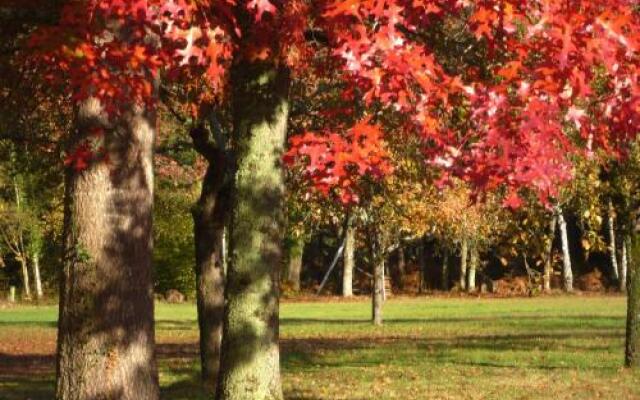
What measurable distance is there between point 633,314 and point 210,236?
7895mm

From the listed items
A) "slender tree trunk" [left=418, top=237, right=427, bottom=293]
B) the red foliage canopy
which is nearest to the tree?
the red foliage canopy

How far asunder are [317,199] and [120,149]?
9.65 m

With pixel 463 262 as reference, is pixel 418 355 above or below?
below

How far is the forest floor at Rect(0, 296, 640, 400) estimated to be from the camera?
17188 mm

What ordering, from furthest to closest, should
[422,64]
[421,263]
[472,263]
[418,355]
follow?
[421,263] < [472,263] < [418,355] < [422,64]

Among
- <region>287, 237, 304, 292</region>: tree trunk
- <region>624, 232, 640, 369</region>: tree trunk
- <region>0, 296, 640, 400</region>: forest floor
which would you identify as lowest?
<region>0, 296, 640, 400</region>: forest floor

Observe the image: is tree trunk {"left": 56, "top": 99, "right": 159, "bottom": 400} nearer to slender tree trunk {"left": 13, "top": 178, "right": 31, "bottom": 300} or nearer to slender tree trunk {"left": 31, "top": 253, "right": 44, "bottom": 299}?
slender tree trunk {"left": 13, "top": 178, "right": 31, "bottom": 300}

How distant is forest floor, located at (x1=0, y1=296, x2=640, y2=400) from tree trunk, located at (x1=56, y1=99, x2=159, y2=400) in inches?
289

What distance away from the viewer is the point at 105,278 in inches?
358

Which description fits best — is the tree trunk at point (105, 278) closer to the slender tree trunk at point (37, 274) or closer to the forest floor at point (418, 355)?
the forest floor at point (418, 355)

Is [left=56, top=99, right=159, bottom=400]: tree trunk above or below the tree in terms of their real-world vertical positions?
below

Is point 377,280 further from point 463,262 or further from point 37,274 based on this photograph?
point 37,274

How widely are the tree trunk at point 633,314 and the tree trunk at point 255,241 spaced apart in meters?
10.2

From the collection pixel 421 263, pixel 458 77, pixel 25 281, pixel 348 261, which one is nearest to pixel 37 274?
pixel 25 281
